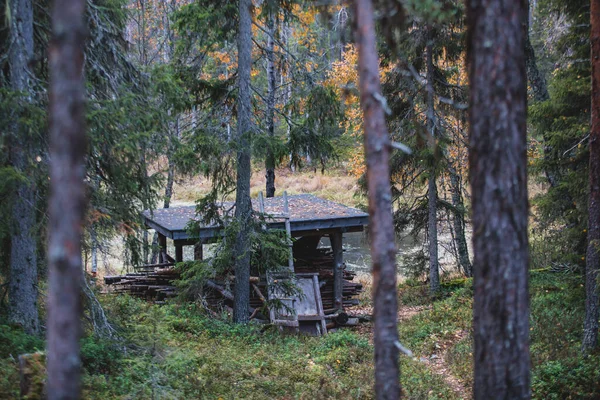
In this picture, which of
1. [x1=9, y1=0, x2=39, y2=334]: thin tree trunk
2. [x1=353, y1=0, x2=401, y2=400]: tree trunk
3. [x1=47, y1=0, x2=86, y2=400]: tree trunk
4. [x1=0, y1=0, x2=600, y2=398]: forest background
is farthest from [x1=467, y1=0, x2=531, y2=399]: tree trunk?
[x1=9, y1=0, x2=39, y2=334]: thin tree trunk

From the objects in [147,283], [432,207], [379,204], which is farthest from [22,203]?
[432,207]

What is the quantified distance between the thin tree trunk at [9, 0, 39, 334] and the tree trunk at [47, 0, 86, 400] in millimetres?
4671

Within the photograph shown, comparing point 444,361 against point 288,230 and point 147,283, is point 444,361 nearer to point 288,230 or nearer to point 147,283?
point 288,230

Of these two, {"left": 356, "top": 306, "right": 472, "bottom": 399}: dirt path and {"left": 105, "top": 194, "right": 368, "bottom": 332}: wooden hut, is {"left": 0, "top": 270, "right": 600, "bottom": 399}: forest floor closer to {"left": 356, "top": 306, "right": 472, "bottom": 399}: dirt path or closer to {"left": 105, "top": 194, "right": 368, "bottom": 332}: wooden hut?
{"left": 356, "top": 306, "right": 472, "bottom": 399}: dirt path

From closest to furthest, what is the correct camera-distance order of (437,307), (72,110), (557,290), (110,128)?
(72,110) → (110,128) → (557,290) → (437,307)

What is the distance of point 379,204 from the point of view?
4.61m

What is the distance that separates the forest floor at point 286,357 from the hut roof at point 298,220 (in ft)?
7.36

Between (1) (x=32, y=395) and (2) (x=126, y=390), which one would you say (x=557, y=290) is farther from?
(1) (x=32, y=395)

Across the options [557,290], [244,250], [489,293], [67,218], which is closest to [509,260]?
[489,293]

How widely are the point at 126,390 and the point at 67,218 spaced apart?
5169 mm

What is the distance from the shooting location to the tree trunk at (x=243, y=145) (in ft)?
42.5

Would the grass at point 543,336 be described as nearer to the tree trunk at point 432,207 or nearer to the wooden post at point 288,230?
the tree trunk at point 432,207

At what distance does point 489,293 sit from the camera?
4746mm

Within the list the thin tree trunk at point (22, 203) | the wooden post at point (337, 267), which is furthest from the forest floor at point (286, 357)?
the wooden post at point (337, 267)
